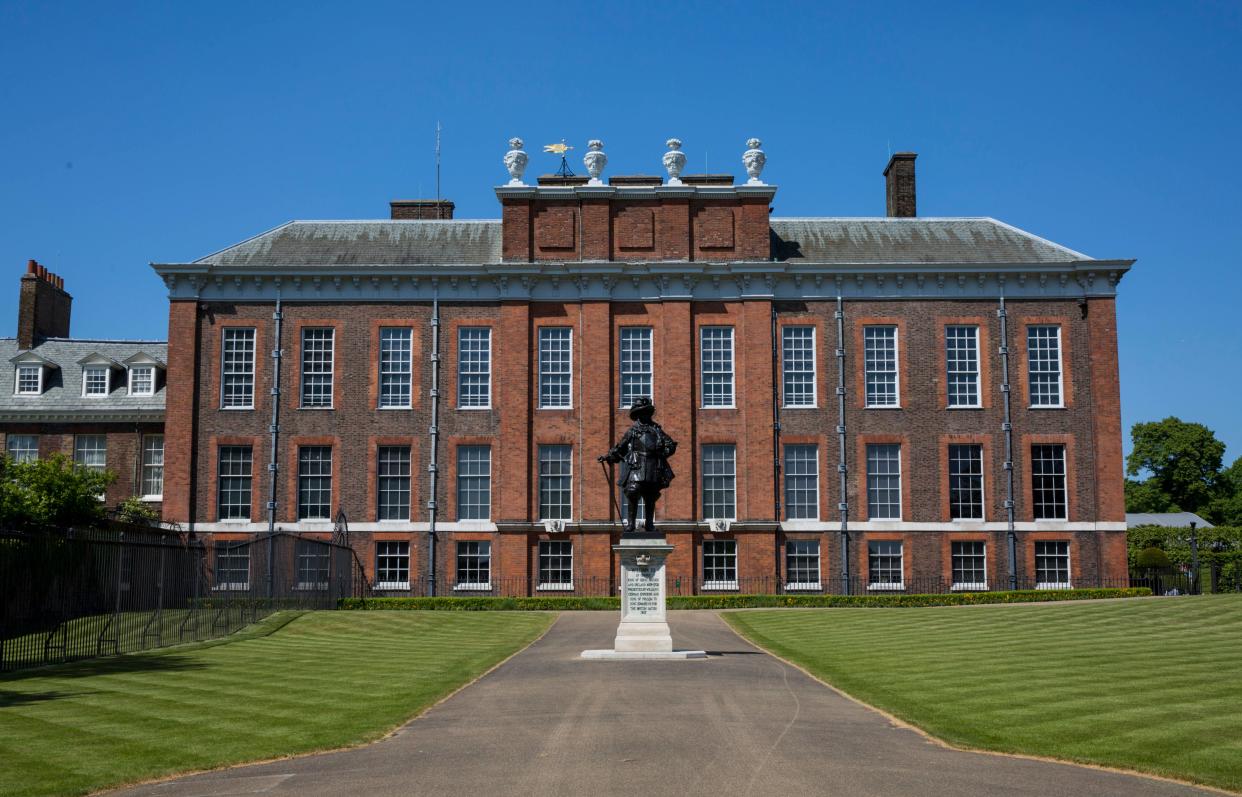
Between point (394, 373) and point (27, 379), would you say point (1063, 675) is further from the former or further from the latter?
point (27, 379)

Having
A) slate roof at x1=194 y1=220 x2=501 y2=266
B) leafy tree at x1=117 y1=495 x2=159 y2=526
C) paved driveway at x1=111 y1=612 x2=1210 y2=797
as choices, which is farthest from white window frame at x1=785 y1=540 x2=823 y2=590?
paved driveway at x1=111 y1=612 x2=1210 y2=797

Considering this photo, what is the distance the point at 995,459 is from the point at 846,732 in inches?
1290

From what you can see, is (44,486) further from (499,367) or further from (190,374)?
(499,367)

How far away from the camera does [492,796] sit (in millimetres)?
10758

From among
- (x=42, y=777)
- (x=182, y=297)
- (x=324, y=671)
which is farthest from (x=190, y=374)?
(x=42, y=777)

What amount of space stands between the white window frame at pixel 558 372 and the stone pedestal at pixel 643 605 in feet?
69.3

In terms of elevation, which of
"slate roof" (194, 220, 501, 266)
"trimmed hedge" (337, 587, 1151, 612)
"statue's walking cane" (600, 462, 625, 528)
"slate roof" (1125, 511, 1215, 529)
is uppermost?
"slate roof" (194, 220, 501, 266)

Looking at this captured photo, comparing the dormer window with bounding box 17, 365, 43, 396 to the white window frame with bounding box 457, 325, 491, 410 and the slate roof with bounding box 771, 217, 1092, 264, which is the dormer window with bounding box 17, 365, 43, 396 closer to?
the white window frame with bounding box 457, 325, 491, 410

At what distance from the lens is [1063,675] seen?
1817 centimetres

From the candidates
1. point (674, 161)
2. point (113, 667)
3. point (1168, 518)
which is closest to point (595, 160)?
point (674, 161)

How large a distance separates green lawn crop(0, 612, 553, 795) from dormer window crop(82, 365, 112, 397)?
27.1 metres

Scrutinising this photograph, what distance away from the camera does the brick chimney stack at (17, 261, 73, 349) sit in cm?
5322

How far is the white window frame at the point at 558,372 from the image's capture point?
4494 cm

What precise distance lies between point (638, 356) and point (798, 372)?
6.05 meters
